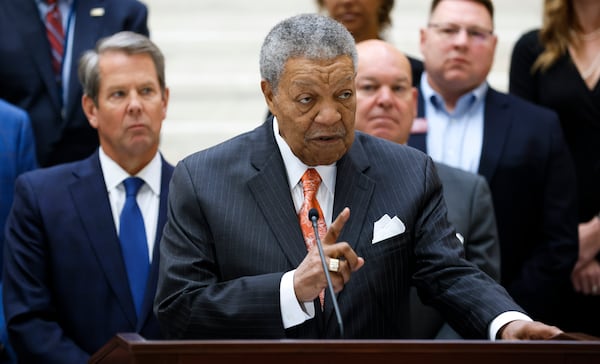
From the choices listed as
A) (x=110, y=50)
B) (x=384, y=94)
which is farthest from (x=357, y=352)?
Result: (x=110, y=50)

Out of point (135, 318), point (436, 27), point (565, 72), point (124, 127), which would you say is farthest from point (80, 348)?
point (565, 72)

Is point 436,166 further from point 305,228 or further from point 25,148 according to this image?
point 25,148

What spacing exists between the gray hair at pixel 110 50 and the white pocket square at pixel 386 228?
1.47m

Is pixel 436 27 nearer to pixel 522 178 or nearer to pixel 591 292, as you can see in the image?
pixel 522 178

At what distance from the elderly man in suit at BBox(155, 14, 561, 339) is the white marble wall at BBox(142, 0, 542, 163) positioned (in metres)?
3.08

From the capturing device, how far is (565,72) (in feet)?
15.6

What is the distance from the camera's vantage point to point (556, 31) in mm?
4797

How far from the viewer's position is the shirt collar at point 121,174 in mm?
3986

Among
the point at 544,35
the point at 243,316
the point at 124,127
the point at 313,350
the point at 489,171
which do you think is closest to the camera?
the point at 313,350

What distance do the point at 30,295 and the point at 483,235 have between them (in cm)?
156

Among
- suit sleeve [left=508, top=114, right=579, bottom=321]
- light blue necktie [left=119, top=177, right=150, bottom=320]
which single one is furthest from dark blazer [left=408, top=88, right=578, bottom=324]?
light blue necktie [left=119, top=177, right=150, bottom=320]

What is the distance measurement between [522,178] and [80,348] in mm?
1851

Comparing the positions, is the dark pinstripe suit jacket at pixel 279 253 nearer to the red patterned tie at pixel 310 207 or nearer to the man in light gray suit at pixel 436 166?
the red patterned tie at pixel 310 207

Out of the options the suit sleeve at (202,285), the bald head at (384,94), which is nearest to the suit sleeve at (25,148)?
the bald head at (384,94)
